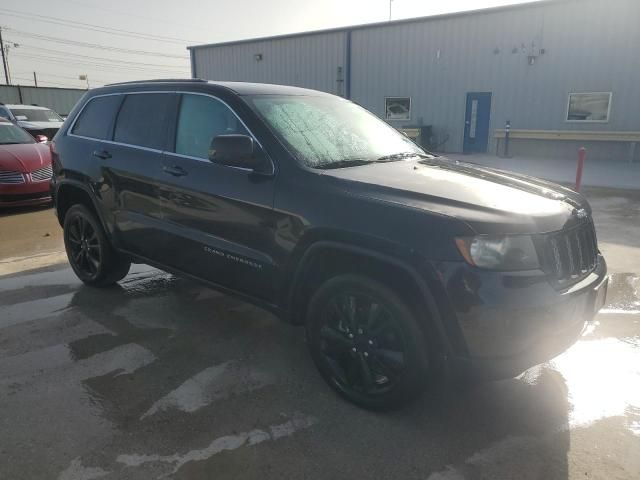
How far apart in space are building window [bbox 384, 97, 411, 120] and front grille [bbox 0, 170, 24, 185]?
1461cm

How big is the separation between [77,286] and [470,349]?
3979 mm

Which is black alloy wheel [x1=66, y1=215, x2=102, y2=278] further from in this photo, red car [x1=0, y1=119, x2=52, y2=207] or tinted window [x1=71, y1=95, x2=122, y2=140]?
red car [x1=0, y1=119, x2=52, y2=207]

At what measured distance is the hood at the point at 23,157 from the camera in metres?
8.10

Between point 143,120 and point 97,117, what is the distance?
79 cm

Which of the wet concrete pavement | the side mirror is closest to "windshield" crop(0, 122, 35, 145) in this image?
the wet concrete pavement

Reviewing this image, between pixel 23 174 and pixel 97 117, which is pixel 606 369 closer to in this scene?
pixel 97 117

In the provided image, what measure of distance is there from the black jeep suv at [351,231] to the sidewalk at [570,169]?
8.76m

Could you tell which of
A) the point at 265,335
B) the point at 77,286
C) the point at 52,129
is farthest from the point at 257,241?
the point at 52,129

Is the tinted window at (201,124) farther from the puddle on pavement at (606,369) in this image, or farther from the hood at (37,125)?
the hood at (37,125)

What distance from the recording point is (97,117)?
4.47 m

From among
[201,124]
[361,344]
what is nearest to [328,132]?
[201,124]

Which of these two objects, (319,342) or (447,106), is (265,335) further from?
(447,106)

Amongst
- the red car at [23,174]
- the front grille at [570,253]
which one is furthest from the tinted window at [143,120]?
the red car at [23,174]

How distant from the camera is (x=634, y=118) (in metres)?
15.3
